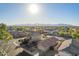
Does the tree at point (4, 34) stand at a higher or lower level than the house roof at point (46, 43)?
higher

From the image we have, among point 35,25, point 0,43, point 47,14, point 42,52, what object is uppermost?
point 47,14

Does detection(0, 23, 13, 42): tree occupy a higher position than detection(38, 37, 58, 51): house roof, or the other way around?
detection(0, 23, 13, 42): tree

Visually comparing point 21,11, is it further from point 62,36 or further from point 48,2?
point 62,36

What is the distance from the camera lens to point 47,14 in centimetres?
180

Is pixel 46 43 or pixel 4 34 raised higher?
pixel 4 34

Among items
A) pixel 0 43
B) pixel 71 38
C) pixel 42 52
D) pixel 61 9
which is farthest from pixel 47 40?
pixel 0 43

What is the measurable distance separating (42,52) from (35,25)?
1.02 ft

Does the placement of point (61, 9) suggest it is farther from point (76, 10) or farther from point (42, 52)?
point (42, 52)

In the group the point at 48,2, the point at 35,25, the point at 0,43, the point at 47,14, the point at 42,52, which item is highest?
the point at 48,2

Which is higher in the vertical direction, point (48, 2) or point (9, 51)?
point (48, 2)

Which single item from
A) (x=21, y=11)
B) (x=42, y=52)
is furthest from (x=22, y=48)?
(x=21, y=11)

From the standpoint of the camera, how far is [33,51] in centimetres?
177

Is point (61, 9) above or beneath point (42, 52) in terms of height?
above

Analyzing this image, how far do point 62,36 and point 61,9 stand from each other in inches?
11.9
